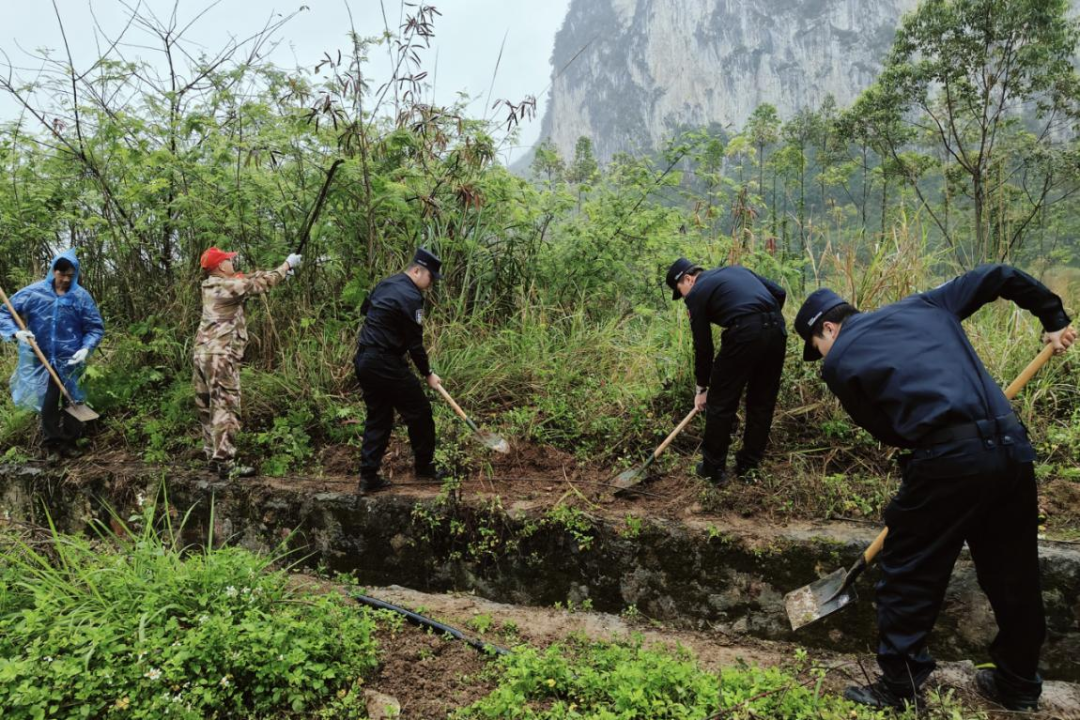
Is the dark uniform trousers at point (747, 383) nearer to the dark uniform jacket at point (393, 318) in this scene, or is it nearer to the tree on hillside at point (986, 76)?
the dark uniform jacket at point (393, 318)

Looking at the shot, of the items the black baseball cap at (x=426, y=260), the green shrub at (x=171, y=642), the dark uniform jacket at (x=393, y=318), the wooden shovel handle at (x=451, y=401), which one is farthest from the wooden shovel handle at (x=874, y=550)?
the black baseball cap at (x=426, y=260)

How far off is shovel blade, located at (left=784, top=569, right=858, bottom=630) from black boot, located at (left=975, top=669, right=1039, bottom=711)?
599mm

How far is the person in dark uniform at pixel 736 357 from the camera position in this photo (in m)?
3.85

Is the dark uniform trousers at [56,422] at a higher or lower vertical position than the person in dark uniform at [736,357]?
lower

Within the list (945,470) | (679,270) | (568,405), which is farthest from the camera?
(568,405)

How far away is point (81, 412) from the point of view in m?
5.64

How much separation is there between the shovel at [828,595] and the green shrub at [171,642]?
2.16 metres

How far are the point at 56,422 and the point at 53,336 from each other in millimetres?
845

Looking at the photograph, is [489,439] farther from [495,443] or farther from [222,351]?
[222,351]

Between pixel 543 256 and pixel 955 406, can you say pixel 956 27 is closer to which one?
pixel 543 256

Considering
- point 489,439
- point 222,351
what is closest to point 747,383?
point 489,439

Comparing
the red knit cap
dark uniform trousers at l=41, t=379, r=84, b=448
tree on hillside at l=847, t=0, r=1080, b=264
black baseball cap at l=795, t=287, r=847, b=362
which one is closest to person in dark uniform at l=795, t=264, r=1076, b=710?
black baseball cap at l=795, t=287, r=847, b=362

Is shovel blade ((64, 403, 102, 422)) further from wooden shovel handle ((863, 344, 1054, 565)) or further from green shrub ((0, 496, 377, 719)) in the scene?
wooden shovel handle ((863, 344, 1054, 565))

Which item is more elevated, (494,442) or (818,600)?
(494,442)
